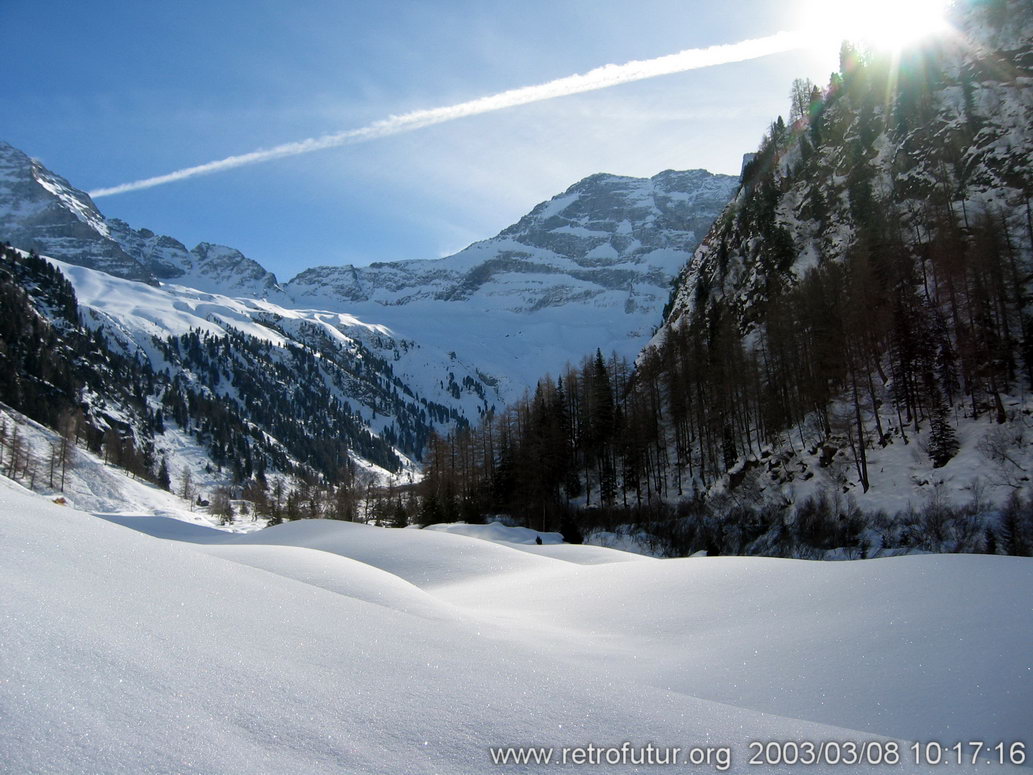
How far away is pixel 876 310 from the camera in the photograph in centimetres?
3369

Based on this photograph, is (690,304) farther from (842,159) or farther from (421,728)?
(421,728)

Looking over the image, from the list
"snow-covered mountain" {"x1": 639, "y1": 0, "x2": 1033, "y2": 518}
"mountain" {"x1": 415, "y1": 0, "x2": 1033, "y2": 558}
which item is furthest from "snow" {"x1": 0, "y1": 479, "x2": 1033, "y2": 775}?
"snow-covered mountain" {"x1": 639, "y1": 0, "x2": 1033, "y2": 518}

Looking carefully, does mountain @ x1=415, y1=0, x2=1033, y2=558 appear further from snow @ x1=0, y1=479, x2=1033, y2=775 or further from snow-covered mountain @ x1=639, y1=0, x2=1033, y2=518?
snow @ x1=0, y1=479, x2=1033, y2=775

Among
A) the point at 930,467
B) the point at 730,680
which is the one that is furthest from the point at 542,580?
the point at 930,467

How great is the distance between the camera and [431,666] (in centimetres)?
436

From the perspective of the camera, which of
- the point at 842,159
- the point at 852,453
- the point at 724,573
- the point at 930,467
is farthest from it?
the point at 842,159

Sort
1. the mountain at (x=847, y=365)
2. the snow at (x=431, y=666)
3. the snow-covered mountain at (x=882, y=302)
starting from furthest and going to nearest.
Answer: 1. the snow-covered mountain at (x=882, y=302)
2. the mountain at (x=847, y=365)
3. the snow at (x=431, y=666)

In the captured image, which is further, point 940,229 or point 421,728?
point 940,229

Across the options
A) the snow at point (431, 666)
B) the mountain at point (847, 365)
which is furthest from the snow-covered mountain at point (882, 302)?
the snow at point (431, 666)

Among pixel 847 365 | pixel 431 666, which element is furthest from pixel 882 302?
pixel 431 666

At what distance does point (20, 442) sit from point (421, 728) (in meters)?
93.8

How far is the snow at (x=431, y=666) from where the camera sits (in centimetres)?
273

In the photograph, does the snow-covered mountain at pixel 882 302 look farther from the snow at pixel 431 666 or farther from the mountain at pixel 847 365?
the snow at pixel 431 666

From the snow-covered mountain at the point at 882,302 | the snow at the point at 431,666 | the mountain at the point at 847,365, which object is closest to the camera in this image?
the snow at the point at 431,666
